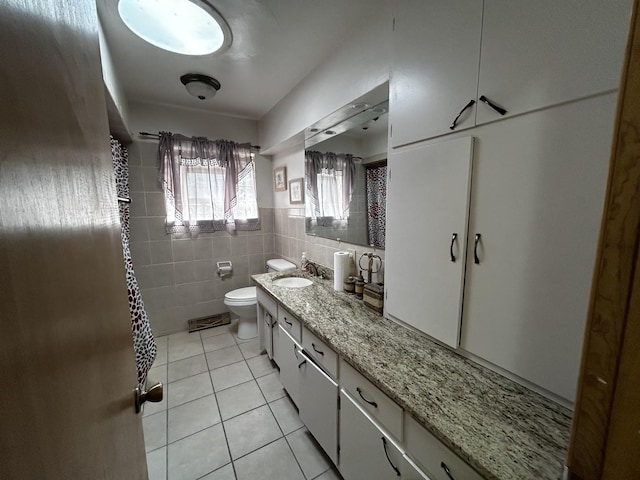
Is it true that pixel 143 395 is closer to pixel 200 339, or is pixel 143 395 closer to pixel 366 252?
pixel 366 252

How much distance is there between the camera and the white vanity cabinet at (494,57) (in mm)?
650

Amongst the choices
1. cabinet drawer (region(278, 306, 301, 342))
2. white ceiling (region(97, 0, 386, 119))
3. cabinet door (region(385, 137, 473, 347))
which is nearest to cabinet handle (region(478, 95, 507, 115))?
cabinet door (region(385, 137, 473, 347))

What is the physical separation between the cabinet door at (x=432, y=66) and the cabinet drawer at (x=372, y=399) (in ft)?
3.44

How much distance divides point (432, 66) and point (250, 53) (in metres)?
1.26

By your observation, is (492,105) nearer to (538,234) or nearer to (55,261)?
(538,234)

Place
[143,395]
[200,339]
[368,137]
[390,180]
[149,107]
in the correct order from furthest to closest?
[200,339] < [149,107] < [368,137] < [390,180] < [143,395]

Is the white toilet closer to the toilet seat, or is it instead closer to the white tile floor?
the toilet seat

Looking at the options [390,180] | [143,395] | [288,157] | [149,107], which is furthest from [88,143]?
[149,107]

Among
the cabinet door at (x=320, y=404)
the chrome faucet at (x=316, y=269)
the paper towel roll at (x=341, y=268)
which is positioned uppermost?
the paper towel roll at (x=341, y=268)

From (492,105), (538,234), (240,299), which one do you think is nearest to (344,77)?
(492,105)

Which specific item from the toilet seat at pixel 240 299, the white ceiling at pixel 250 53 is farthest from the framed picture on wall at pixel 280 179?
the toilet seat at pixel 240 299

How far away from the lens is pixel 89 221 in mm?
463

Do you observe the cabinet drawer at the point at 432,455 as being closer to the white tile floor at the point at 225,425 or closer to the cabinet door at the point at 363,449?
the cabinet door at the point at 363,449

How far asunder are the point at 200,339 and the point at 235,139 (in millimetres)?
2216
